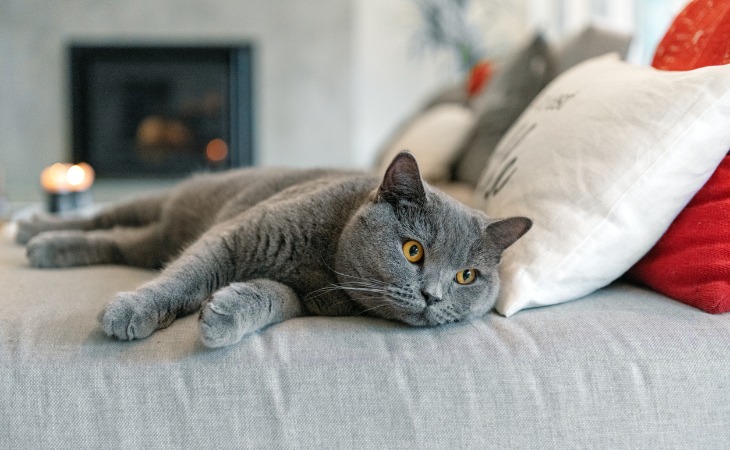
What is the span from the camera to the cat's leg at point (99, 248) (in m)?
1.36

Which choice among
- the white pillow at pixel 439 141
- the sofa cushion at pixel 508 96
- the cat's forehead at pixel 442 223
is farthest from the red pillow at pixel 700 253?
the white pillow at pixel 439 141

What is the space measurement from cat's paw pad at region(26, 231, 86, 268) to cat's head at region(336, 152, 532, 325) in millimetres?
658

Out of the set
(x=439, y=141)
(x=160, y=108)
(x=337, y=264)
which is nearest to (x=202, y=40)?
(x=160, y=108)

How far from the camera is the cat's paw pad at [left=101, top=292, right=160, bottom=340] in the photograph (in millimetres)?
909

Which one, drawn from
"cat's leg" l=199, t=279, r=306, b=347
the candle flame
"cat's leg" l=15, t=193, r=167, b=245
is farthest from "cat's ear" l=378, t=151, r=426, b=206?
the candle flame

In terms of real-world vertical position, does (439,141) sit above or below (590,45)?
below

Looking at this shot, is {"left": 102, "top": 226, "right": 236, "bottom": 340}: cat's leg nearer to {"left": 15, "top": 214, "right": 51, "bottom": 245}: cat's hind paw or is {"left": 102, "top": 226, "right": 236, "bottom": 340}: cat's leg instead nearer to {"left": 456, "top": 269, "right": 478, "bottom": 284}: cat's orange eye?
{"left": 456, "top": 269, "right": 478, "bottom": 284}: cat's orange eye

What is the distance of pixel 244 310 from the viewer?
925mm

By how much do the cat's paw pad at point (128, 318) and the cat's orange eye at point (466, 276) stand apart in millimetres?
466

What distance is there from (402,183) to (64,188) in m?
1.69

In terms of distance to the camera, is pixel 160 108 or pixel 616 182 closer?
pixel 616 182

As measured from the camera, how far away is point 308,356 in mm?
905

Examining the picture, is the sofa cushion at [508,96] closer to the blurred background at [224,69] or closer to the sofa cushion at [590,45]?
the sofa cushion at [590,45]

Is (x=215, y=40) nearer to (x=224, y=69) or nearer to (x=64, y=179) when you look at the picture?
(x=224, y=69)
